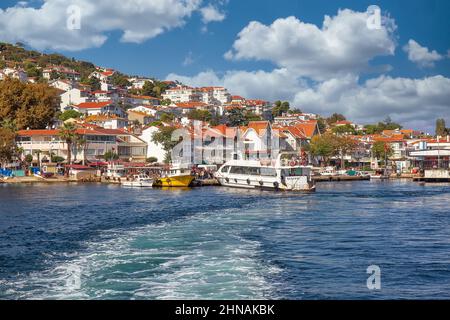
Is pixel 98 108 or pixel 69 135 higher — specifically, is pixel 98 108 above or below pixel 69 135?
above

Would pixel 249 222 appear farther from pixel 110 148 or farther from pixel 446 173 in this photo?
pixel 110 148

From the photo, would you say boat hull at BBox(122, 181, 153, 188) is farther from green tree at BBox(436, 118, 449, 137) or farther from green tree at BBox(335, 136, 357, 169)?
green tree at BBox(436, 118, 449, 137)

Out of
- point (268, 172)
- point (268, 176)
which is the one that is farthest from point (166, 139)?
point (268, 176)

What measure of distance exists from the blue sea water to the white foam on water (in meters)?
0.03

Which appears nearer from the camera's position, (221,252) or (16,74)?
(221,252)

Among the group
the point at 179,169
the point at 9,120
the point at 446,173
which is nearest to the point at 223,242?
the point at 179,169

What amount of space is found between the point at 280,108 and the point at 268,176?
107690 millimetres

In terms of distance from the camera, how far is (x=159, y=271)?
15.6 m

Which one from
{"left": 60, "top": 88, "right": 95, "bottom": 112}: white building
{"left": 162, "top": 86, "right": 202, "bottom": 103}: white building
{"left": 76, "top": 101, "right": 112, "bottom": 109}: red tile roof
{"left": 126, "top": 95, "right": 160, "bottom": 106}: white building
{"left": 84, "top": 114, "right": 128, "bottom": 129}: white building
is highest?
{"left": 162, "top": 86, "right": 202, "bottom": 103}: white building

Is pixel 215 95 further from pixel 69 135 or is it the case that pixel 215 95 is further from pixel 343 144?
pixel 69 135

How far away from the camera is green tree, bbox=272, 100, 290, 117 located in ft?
521

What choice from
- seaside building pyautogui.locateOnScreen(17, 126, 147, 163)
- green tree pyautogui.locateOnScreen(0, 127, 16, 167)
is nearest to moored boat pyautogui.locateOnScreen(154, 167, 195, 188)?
seaside building pyautogui.locateOnScreen(17, 126, 147, 163)
